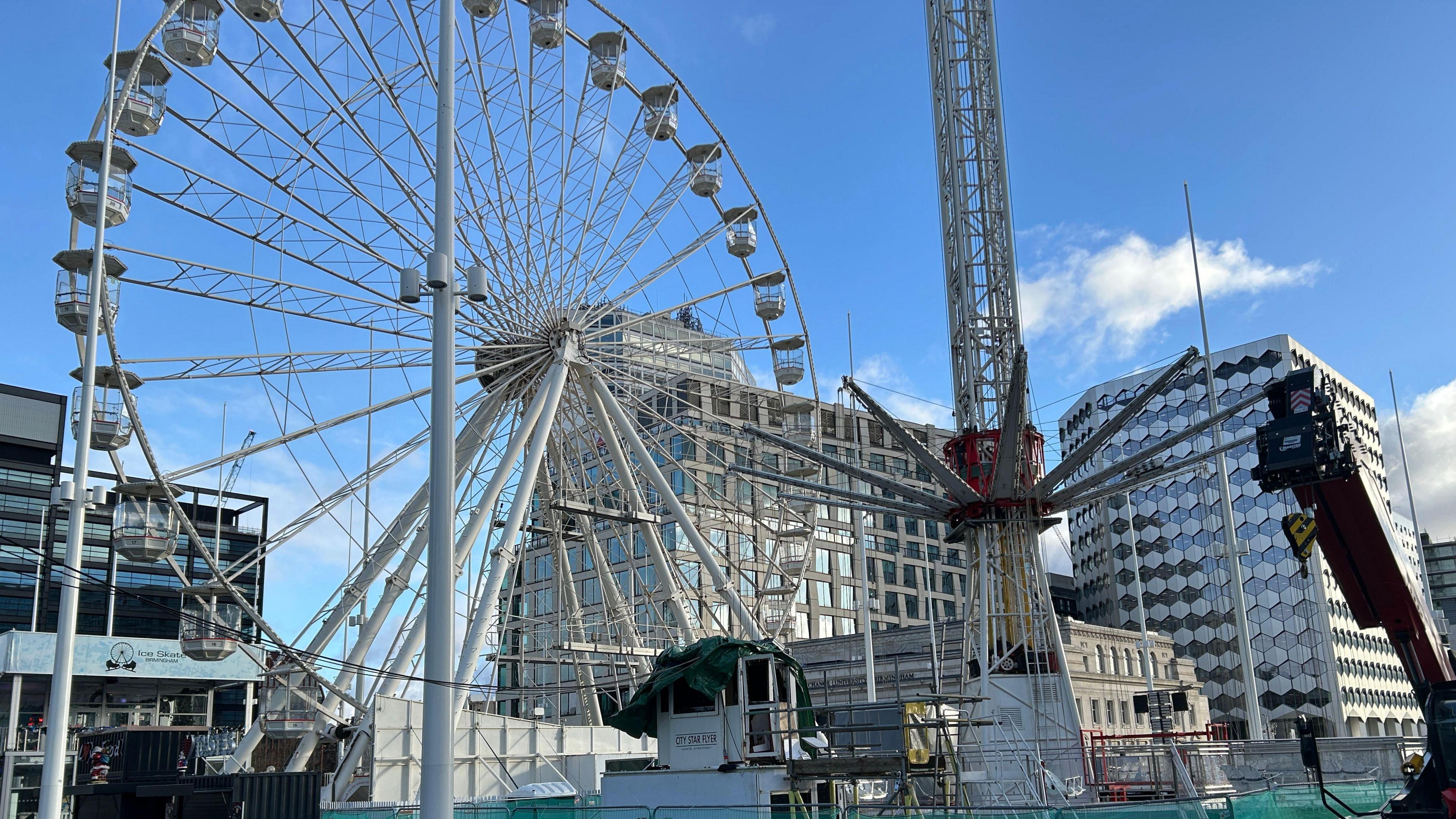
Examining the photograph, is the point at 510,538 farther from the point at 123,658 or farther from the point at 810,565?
the point at 123,658

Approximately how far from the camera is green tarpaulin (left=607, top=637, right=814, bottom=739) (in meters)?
20.4

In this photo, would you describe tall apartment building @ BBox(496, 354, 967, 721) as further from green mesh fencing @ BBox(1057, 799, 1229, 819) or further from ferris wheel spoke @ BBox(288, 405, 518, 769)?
green mesh fencing @ BBox(1057, 799, 1229, 819)

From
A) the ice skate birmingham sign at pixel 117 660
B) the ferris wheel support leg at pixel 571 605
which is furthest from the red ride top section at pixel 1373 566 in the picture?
the ice skate birmingham sign at pixel 117 660

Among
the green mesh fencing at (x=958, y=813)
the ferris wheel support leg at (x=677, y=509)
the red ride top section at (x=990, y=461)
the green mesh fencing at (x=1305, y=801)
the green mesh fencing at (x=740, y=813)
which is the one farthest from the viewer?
the red ride top section at (x=990, y=461)

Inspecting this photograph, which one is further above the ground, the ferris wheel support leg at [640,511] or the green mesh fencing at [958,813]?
the ferris wheel support leg at [640,511]

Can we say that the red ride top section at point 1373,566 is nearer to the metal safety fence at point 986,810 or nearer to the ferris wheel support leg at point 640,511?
the metal safety fence at point 986,810

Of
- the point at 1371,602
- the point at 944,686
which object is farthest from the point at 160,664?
the point at 1371,602

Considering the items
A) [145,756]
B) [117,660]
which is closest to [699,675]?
[145,756]

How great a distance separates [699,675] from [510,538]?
8.15 metres

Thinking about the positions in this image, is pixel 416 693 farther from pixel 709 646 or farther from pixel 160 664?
pixel 160 664

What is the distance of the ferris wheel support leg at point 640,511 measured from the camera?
100 feet

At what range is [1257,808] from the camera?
16859mm

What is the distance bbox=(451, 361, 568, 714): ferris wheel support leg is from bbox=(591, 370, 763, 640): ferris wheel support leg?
1696 mm

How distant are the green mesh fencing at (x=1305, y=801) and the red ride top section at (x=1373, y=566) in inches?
103
